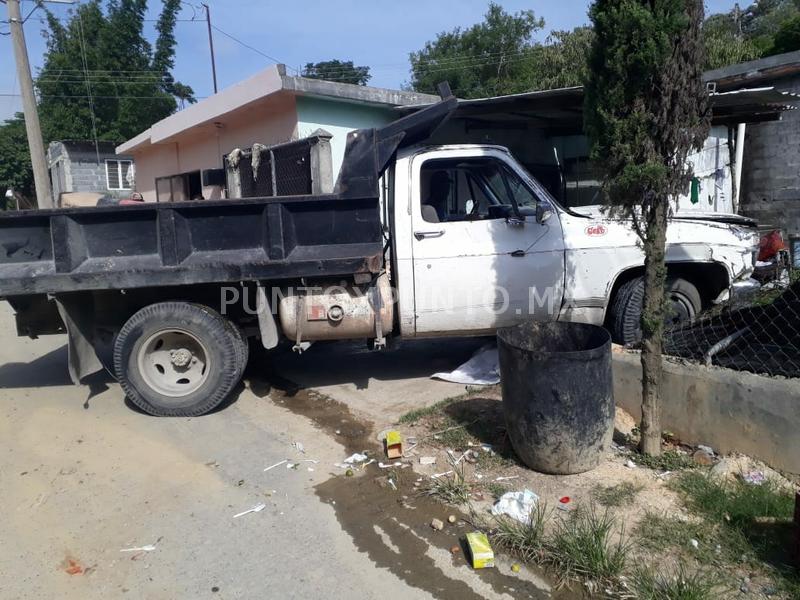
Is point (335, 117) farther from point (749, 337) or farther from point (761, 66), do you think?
point (761, 66)

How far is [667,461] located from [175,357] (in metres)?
3.87

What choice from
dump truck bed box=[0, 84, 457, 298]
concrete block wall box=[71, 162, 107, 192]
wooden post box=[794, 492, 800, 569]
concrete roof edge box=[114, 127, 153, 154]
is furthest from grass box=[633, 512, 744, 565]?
concrete block wall box=[71, 162, 107, 192]

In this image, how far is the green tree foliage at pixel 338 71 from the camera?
4812cm

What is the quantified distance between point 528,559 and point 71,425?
3877 mm

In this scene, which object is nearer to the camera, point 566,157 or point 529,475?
point 529,475

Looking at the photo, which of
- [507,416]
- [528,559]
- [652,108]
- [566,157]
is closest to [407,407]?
[507,416]

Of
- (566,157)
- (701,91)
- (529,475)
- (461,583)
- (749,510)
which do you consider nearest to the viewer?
(461,583)

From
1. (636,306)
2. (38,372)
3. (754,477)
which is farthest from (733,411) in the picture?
(38,372)

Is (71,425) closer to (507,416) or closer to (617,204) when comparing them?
(507,416)

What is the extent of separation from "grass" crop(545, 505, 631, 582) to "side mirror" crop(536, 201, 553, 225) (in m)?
2.57

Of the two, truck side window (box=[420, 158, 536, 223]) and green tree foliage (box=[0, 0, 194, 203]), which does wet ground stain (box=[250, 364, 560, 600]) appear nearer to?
truck side window (box=[420, 158, 536, 223])

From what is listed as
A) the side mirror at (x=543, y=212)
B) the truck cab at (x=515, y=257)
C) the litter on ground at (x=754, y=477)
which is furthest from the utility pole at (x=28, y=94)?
the litter on ground at (x=754, y=477)

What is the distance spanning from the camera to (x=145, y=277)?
4883 millimetres

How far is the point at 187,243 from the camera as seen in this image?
16.2 ft
